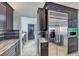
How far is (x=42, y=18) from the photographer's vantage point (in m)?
1.72

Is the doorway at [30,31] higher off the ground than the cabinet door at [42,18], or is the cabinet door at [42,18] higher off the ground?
the cabinet door at [42,18]

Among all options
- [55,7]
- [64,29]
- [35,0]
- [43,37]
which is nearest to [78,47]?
[64,29]

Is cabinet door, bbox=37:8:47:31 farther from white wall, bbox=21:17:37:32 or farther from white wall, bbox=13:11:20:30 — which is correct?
white wall, bbox=13:11:20:30

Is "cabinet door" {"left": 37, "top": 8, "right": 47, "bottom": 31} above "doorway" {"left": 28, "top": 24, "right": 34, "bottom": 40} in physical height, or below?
above

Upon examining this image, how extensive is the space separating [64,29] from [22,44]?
794mm

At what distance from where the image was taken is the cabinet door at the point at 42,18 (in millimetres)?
1683

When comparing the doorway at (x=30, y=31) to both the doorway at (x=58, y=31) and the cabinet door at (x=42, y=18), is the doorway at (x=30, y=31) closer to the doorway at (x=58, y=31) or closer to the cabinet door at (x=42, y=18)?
the cabinet door at (x=42, y=18)

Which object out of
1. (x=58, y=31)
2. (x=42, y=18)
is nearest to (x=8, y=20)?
(x=42, y=18)

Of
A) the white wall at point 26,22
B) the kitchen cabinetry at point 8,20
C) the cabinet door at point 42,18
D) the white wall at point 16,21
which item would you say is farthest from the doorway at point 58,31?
the kitchen cabinetry at point 8,20

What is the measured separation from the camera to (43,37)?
67.6 inches

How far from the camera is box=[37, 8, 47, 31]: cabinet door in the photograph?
5.52 feet

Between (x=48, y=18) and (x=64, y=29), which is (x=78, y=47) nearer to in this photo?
(x=64, y=29)

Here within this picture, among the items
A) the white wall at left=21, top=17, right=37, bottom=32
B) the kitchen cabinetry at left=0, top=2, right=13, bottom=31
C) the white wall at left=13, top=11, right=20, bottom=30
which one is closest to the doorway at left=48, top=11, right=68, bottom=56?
the white wall at left=21, top=17, right=37, bottom=32

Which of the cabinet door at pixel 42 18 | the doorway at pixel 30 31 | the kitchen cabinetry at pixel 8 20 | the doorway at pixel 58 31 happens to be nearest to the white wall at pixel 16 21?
the kitchen cabinetry at pixel 8 20
